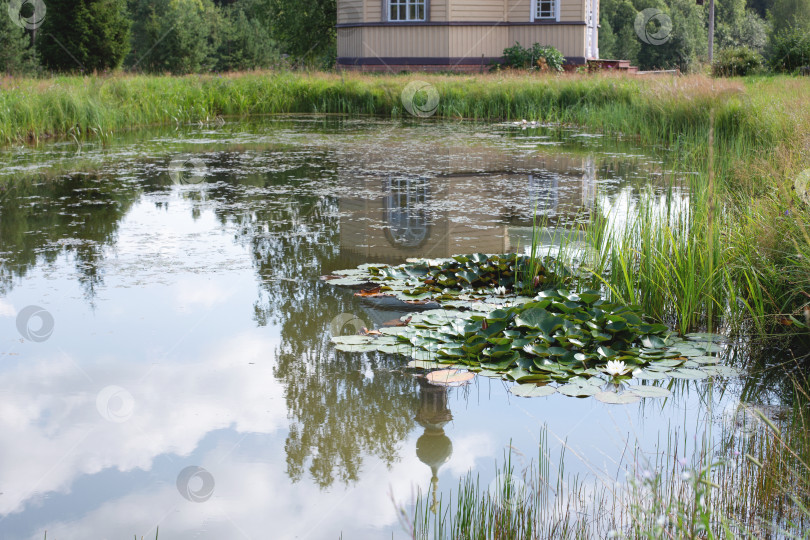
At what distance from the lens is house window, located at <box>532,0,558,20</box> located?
22047 millimetres

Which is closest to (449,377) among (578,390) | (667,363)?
(578,390)

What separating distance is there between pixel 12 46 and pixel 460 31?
12.4 metres

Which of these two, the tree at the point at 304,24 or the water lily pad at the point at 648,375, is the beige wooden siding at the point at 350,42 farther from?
the water lily pad at the point at 648,375

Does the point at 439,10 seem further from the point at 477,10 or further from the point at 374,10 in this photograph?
the point at 374,10

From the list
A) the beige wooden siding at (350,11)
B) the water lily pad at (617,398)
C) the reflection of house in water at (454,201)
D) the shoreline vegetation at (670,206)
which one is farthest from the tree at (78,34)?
the water lily pad at (617,398)

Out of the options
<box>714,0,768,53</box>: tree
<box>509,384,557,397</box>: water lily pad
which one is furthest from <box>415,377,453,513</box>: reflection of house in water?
<box>714,0,768,53</box>: tree

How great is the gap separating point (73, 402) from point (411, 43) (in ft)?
64.0

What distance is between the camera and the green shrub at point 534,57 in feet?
68.2

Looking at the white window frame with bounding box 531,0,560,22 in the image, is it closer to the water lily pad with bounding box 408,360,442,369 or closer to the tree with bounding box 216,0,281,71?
the tree with bounding box 216,0,281,71

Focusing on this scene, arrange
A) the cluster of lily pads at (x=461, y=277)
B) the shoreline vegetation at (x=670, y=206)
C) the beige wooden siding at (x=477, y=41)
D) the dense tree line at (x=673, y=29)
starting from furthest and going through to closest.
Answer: the dense tree line at (x=673, y=29) → the beige wooden siding at (x=477, y=41) → the cluster of lily pads at (x=461, y=277) → the shoreline vegetation at (x=670, y=206)

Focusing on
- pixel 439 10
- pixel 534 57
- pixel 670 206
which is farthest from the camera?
pixel 439 10

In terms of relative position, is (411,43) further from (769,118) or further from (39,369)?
(39,369)

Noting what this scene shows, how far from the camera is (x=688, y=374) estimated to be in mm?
3738

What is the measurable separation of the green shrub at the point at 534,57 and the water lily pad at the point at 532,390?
59.0 feet
